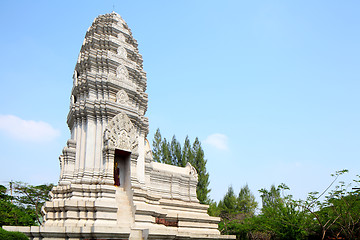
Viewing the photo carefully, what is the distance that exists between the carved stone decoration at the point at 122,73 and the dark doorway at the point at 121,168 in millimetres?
3924

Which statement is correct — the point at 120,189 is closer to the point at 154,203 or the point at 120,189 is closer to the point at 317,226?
the point at 154,203

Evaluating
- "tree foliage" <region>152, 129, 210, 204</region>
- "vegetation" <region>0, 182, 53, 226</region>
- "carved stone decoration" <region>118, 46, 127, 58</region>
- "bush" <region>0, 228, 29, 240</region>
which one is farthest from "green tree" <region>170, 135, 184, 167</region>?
"bush" <region>0, 228, 29, 240</region>

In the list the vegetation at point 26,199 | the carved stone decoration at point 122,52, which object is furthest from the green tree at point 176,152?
the carved stone decoration at point 122,52

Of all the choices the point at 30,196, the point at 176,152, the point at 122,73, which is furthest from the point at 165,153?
the point at 122,73

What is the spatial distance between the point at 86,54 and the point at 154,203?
8.77m

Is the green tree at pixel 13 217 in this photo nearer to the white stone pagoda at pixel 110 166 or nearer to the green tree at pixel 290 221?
the white stone pagoda at pixel 110 166

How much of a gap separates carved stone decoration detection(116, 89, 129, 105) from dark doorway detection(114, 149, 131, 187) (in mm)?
2516

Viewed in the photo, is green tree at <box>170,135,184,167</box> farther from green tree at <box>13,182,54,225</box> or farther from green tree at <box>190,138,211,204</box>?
green tree at <box>13,182,54,225</box>

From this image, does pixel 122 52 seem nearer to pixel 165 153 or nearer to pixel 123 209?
pixel 123 209

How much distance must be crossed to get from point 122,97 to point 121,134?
2063 mm

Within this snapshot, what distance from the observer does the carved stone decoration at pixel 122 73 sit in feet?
51.5

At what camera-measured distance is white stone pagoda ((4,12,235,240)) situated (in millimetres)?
11602

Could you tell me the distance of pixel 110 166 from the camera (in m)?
13.3

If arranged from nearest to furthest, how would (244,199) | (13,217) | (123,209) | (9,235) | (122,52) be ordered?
(9,235) < (123,209) < (122,52) < (13,217) < (244,199)
